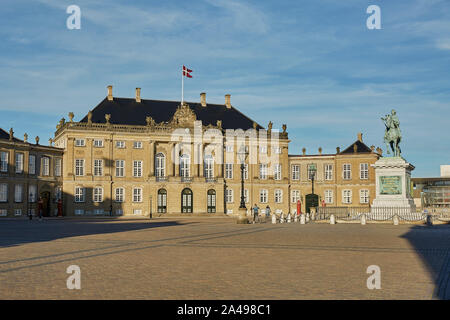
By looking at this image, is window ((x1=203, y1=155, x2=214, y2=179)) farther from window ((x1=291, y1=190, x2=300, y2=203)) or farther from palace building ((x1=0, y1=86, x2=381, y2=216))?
window ((x1=291, y1=190, x2=300, y2=203))

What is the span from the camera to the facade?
51.5 m

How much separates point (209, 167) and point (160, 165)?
5967 millimetres

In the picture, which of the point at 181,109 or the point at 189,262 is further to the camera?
the point at 181,109

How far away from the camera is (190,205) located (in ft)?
202

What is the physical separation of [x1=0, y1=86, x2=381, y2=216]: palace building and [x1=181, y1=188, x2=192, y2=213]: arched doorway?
0.38ft

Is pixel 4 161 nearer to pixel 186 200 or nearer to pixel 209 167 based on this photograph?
pixel 186 200

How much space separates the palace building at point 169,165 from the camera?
5728 cm

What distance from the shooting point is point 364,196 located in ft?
214

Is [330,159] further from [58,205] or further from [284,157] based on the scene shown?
[58,205]

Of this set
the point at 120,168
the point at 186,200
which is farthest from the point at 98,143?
the point at 186,200

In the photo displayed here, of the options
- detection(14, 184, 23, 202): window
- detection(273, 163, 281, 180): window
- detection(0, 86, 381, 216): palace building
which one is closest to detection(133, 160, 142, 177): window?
detection(0, 86, 381, 216): palace building
